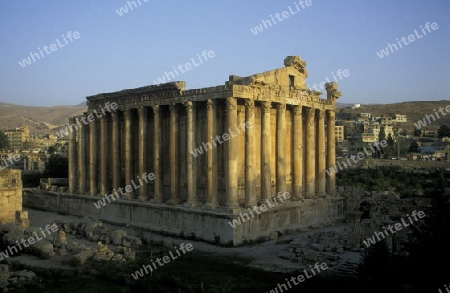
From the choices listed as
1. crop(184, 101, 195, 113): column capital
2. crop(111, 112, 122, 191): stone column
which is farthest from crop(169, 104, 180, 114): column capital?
crop(111, 112, 122, 191): stone column

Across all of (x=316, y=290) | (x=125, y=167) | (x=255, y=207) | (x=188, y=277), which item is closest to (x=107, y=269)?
(x=188, y=277)

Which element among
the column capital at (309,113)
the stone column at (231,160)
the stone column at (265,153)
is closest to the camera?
the stone column at (231,160)

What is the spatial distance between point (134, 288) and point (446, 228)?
35.1 feet

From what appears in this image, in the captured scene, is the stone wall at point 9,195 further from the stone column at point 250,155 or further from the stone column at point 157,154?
the stone column at point 250,155

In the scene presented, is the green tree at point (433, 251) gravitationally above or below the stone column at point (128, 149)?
below

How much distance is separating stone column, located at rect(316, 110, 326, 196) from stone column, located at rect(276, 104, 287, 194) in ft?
16.6

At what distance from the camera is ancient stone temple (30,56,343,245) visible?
25.2 m

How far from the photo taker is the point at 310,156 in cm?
3097

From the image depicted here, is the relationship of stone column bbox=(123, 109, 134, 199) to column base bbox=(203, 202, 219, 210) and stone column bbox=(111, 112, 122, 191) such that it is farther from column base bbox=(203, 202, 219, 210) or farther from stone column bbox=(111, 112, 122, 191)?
column base bbox=(203, 202, 219, 210)

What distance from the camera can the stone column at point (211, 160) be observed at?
83.5 feet

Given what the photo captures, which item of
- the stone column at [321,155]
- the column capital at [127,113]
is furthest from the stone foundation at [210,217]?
the column capital at [127,113]

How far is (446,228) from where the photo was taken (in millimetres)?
13930

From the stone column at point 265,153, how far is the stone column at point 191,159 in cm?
407

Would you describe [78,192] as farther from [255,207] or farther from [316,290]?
[316,290]
